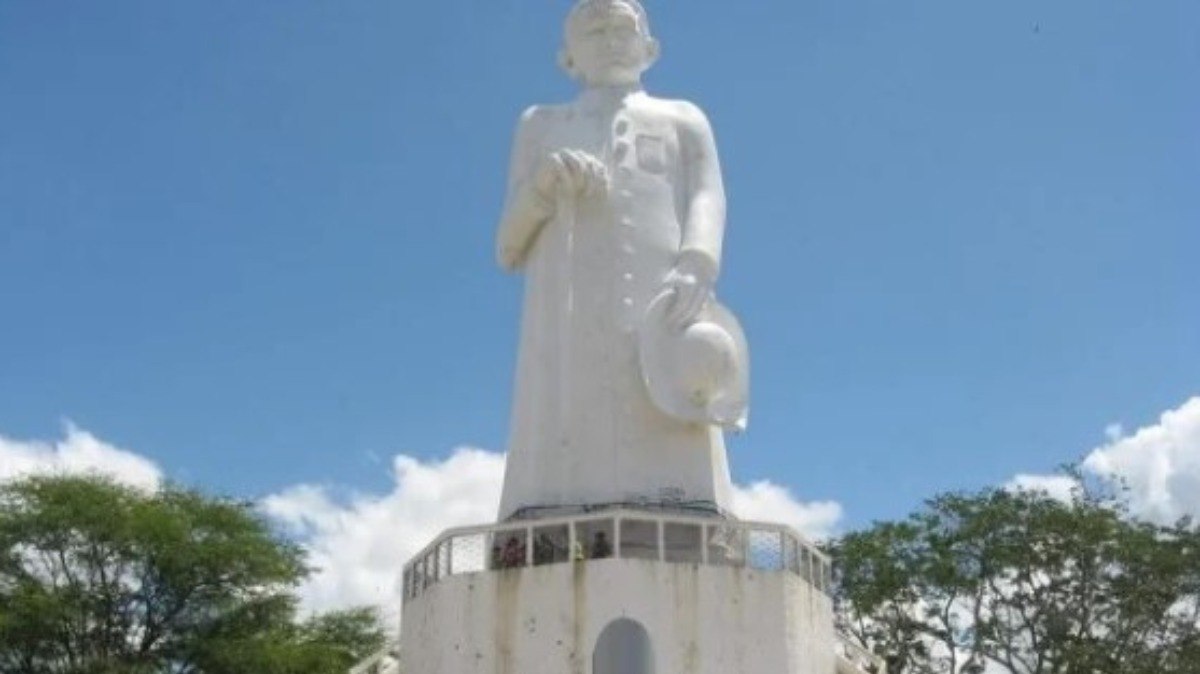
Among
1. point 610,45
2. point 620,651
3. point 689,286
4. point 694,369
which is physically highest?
point 610,45

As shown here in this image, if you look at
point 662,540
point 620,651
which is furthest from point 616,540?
point 620,651

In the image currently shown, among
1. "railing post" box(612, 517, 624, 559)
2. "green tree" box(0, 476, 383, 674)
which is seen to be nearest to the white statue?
"railing post" box(612, 517, 624, 559)

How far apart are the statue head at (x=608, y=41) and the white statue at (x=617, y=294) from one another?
0.7 inches

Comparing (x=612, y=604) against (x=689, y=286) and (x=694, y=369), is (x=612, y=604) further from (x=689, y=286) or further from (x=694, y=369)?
(x=689, y=286)

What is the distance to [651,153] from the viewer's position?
2000 centimetres

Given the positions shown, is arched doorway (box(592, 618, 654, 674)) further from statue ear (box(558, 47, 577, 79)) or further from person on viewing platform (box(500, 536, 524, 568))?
statue ear (box(558, 47, 577, 79))

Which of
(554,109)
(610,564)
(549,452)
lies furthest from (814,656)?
(554,109)

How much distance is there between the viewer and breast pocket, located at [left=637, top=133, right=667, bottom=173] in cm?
1991

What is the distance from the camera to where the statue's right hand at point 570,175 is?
62.0 feet

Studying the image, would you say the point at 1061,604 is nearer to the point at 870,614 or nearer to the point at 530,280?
the point at 870,614

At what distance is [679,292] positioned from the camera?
60.4 ft

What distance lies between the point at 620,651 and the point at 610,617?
81cm

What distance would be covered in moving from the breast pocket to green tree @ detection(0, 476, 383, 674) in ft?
48.2

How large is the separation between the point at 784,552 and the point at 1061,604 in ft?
57.3
